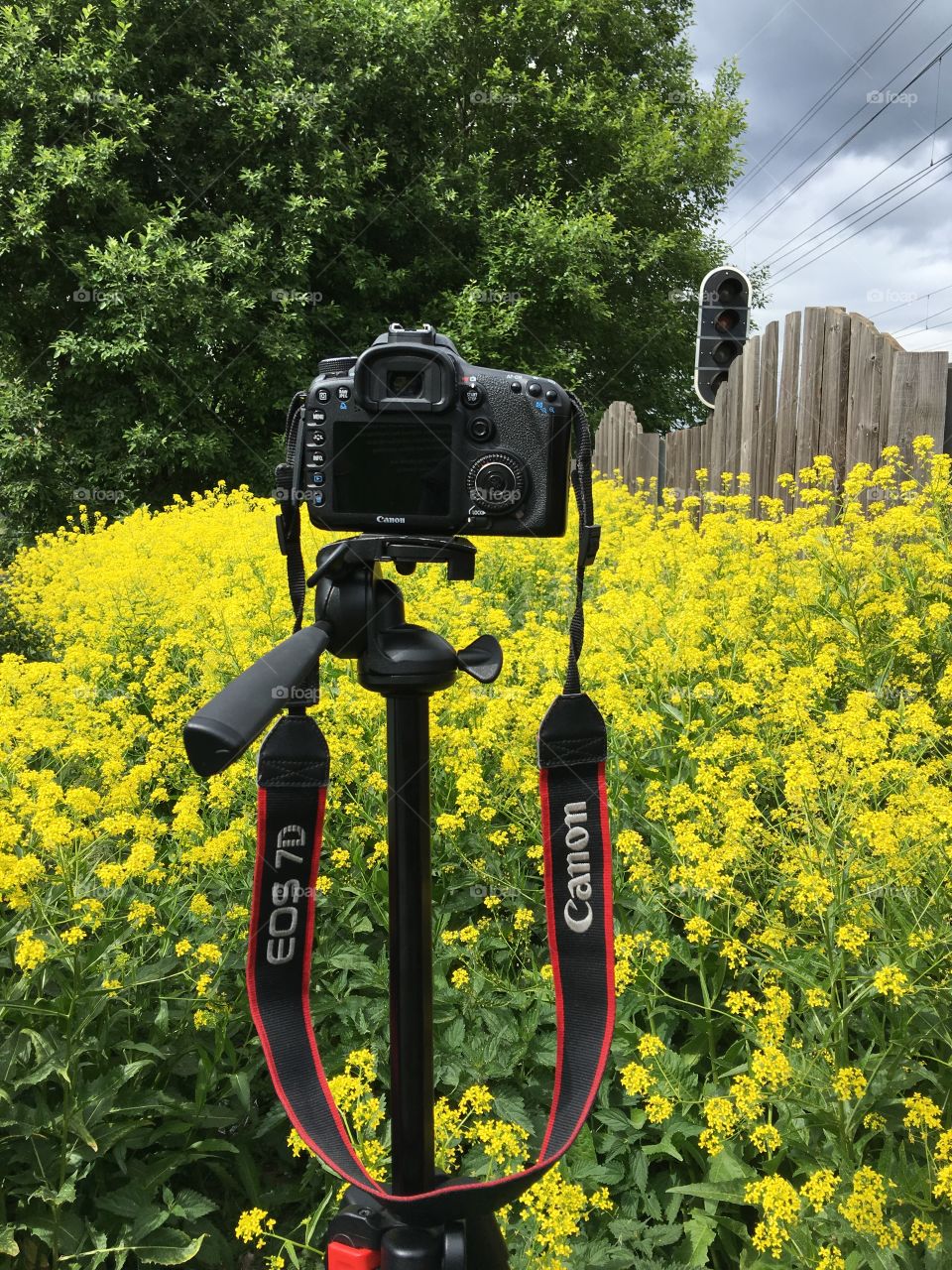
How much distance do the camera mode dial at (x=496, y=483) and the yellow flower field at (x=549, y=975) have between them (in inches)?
42.3

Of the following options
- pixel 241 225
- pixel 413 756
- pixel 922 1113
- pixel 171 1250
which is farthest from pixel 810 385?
pixel 241 225

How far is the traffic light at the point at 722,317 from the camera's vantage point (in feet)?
21.3

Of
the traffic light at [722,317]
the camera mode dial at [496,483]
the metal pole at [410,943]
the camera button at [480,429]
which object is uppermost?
the traffic light at [722,317]

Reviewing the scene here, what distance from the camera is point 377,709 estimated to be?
8.36 ft

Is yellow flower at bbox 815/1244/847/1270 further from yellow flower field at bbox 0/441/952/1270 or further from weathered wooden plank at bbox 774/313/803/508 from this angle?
weathered wooden plank at bbox 774/313/803/508

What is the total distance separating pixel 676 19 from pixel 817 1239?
21182 mm

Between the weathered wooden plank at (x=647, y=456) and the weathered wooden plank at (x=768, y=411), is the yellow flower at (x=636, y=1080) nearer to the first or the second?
the weathered wooden plank at (x=768, y=411)

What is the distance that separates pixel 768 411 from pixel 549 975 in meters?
4.90

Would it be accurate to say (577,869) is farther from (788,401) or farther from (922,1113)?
(788,401)

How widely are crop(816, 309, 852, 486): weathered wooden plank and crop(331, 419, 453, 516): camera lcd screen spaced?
4529mm

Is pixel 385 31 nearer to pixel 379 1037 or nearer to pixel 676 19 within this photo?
pixel 676 19

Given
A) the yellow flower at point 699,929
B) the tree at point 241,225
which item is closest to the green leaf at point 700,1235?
the yellow flower at point 699,929

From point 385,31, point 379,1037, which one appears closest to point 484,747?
point 379,1037

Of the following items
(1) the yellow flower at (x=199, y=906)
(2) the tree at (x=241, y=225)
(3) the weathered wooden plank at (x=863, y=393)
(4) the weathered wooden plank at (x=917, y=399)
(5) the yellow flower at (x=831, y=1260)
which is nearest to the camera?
(5) the yellow flower at (x=831, y=1260)
